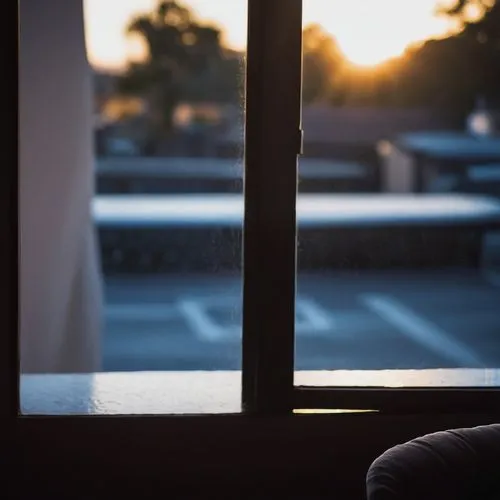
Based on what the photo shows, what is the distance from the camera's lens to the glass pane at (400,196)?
7.07ft

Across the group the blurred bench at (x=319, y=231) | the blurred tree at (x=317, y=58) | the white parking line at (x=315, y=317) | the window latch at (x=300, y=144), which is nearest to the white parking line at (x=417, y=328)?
the white parking line at (x=315, y=317)

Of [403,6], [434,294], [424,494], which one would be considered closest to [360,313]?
[434,294]

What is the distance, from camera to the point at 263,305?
6.39ft

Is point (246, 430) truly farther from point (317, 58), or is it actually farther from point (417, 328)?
point (417, 328)

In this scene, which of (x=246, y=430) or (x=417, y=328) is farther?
(x=417, y=328)

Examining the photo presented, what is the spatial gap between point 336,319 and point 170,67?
3569mm

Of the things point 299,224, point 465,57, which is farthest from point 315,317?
point 299,224

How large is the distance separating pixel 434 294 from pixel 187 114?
420 centimetres

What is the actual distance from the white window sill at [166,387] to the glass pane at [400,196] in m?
0.01

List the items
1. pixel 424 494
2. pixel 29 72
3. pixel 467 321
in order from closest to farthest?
pixel 424 494 < pixel 29 72 < pixel 467 321

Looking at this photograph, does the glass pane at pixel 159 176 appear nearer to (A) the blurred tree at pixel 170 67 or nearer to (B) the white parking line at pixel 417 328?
(A) the blurred tree at pixel 170 67

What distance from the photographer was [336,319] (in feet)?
20.1

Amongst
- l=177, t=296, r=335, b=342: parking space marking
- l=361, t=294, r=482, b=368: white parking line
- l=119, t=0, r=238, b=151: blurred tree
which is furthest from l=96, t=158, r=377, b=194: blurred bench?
l=361, t=294, r=482, b=368: white parking line

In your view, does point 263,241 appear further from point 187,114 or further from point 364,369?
point 187,114
